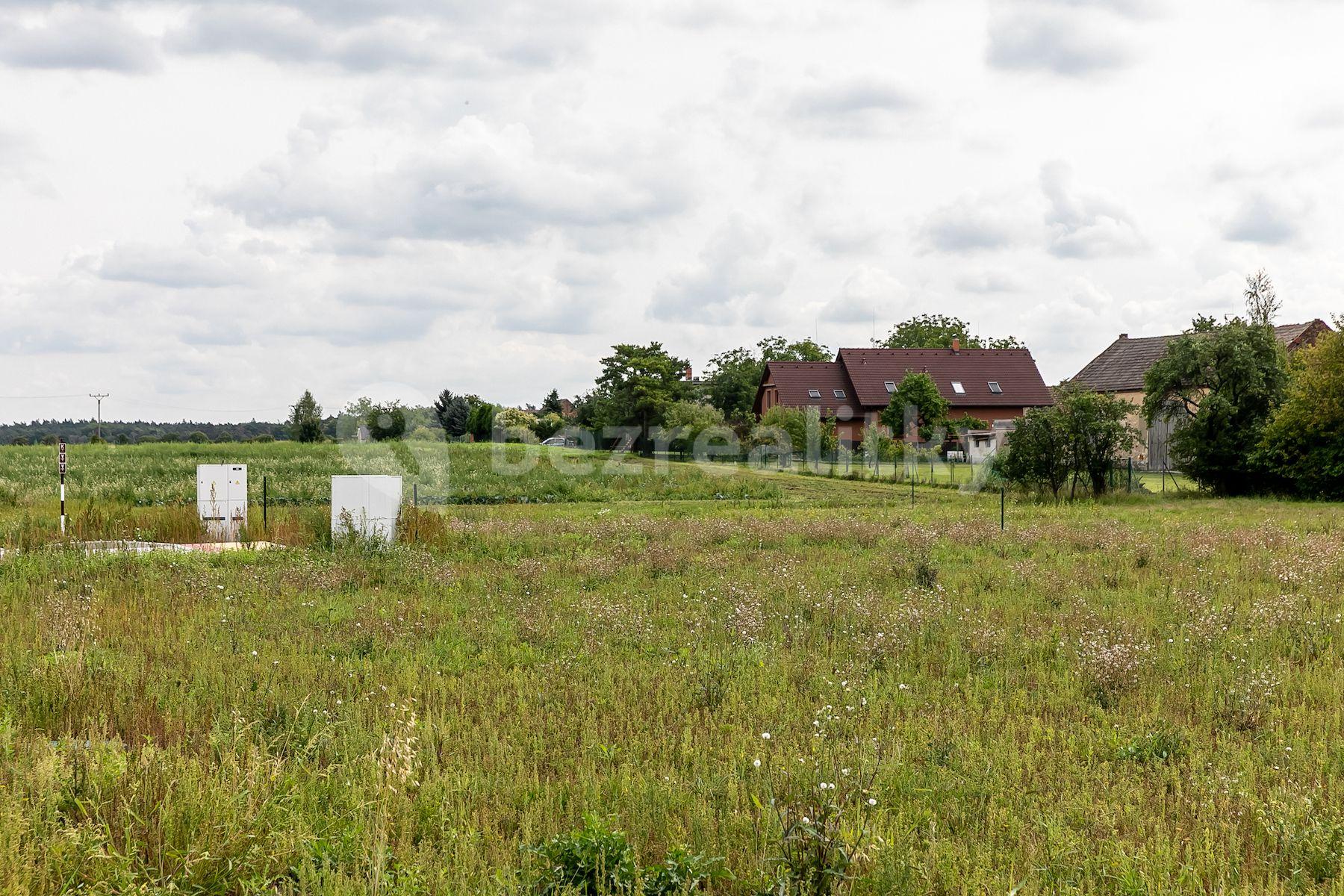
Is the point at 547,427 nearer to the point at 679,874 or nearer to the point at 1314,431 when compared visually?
the point at 1314,431

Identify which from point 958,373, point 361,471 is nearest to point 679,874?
point 361,471

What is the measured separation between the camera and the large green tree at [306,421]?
68.0 m

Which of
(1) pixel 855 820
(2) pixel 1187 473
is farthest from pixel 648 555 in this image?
(2) pixel 1187 473

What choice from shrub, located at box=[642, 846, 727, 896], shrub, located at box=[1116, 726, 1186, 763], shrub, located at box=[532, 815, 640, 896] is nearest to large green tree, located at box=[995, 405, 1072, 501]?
shrub, located at box=[1116, 726, 1186, 763]

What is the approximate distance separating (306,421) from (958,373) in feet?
160

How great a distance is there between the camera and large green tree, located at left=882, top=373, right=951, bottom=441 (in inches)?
2453

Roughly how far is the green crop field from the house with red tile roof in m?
55.4

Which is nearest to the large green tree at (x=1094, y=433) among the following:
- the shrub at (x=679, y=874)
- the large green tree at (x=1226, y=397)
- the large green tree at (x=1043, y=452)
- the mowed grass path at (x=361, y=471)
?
the large green tree at (x=1043, y=452)

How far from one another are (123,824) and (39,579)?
925 centimetres

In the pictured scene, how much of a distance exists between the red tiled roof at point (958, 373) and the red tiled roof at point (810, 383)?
126cm

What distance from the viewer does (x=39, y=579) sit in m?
12.1

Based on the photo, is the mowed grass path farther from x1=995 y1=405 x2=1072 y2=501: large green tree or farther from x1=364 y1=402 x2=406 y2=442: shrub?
x1=364 y1=402 x2=406 y2=442: shrub

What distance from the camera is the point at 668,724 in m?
6.74

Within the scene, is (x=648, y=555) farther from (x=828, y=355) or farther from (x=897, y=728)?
(x=828, y=355)
